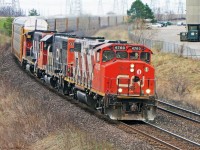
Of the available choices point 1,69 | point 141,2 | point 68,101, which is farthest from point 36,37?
point 141,2

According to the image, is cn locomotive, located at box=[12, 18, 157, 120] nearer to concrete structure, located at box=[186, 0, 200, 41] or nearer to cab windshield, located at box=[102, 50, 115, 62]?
cab windshield, located at box=[102, 50, 115, 62]

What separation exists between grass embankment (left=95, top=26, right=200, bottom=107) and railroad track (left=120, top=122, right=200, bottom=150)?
7.09 m

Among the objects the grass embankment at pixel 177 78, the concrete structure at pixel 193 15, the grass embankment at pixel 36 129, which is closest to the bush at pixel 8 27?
the concrete structure at pixel 193 15

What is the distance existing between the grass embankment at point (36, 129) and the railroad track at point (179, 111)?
15.7 ft

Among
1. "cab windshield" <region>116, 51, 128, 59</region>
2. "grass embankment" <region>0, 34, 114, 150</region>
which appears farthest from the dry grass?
"cab windshield" <region>116, 51, 128, 59</region>

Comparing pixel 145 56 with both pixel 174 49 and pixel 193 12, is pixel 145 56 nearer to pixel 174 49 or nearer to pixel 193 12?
pixel 174 49

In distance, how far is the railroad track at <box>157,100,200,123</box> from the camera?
1917 cm

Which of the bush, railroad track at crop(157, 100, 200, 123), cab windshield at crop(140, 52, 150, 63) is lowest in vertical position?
railroad track at crop(157, 100, 200, 123)

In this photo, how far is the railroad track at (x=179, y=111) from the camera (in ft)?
62.9

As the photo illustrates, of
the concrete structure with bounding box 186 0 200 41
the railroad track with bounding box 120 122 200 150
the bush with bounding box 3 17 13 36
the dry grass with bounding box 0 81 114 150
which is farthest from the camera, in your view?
the bush with bounding box 3 17 13 36

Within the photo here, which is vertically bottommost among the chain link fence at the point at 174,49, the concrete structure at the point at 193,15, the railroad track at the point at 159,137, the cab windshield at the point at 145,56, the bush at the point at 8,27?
the railroad track at the point at 159,137

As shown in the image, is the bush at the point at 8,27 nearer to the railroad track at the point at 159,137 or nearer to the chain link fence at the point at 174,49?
the chain link fence at the point at 174,49

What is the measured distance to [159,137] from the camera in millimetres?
15203

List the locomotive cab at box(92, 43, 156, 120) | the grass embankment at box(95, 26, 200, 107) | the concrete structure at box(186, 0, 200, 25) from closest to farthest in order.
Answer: the locomotive cab at box(92, 43, 156, 120) < the grass embankment at box(95, 26, 200, 107) < the concrete structure at box(186, 0, 200, 25)
